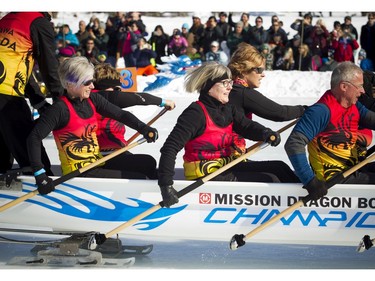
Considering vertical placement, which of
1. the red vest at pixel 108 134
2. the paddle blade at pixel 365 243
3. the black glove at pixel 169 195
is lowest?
the paddle blade at pixel 365 243

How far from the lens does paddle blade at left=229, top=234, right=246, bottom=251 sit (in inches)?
211

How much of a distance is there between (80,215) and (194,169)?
32.6 inches

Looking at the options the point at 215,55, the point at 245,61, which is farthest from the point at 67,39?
the point at 245,61

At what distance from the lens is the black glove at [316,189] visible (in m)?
5.22

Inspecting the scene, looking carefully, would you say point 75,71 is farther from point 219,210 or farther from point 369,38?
point 369,38

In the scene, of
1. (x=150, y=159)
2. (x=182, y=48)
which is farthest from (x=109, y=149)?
(x=182, y=48)

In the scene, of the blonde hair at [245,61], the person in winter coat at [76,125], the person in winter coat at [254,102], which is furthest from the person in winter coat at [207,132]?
the blonde hair at [245,61]

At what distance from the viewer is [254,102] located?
18.7 ft

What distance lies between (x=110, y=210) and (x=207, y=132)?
835 millimetres

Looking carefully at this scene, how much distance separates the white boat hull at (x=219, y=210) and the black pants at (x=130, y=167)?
0.65 ft

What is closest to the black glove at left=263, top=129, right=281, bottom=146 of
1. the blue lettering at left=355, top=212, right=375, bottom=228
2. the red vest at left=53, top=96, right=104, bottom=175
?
the blue lettering at left=355, top=212, right=375, bottom=228

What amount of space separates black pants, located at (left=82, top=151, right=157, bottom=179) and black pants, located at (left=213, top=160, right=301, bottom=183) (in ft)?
1.85

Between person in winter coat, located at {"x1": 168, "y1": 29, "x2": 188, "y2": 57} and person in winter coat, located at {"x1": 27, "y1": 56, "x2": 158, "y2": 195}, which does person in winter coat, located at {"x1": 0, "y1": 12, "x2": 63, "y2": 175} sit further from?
person in winter coat, located at {"x1": 168, "y1": 29, "x2": 188, "y2": 57}

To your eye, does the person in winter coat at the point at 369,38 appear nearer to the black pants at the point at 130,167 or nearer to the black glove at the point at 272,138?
the black pants at the point at 130,167
